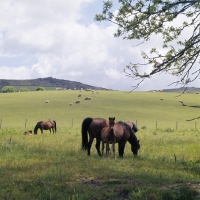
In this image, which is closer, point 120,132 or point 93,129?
point 120,132

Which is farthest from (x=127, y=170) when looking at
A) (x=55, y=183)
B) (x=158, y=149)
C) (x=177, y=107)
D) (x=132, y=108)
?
(x=177, y=107)

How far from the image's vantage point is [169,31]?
12.0 meters

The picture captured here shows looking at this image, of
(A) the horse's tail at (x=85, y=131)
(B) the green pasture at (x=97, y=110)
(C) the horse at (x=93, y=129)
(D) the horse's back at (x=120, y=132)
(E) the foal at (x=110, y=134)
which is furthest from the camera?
(B) the green pasture at (x=97, y=110)

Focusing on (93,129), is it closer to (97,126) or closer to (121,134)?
(97,126)

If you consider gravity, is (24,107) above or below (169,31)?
below

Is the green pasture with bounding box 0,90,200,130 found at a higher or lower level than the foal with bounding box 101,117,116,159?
lower

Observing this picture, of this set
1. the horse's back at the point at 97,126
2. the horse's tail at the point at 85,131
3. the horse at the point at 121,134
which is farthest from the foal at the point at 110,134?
the horse's tail at the point at 85,131

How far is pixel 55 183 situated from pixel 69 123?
3886cm

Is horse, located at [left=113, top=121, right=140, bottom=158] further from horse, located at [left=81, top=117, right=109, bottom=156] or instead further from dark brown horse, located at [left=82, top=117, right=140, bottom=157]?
horse, located at [left=81, top=117, right=109, bottom=156]

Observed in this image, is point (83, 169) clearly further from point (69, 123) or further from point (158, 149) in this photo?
Result: point (69, 123)

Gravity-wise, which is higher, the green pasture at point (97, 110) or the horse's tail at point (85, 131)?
the horse's tail at point (85, 131)

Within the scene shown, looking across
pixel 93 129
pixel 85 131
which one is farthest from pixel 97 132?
pixel 85 131

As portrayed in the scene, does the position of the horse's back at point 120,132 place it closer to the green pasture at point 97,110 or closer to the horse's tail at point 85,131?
the horse's tail at point 85,131

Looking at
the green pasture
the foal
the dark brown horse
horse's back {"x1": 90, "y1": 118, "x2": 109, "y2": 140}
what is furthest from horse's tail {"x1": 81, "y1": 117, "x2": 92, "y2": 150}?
the green pasture
